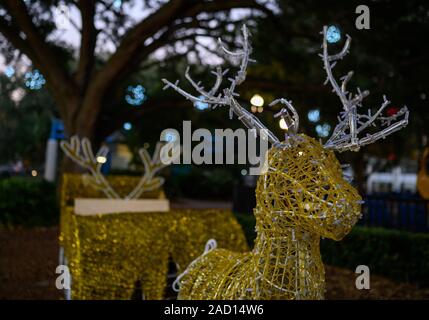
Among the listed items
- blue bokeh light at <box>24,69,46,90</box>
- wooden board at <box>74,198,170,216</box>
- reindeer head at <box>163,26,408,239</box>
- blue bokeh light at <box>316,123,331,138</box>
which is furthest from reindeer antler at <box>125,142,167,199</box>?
blue bokeh light at <box>316,123,331,138</box>

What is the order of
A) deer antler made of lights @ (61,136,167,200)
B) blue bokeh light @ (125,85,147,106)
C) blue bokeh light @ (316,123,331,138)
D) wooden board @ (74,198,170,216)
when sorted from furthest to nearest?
blue bokeh light @ (125,85,147,106), blue bokeh light @ (316,123,331,138), deer antler made of lights @ (61,136,167,200), wooden board @ (74,198,170,216)

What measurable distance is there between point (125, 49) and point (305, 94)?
4391 millimetres

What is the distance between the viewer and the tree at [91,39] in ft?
31.1

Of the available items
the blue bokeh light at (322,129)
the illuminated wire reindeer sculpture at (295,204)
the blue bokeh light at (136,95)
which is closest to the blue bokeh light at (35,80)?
the blue bokeh light at (136,95)

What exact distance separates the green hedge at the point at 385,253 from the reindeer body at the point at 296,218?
4.29 metres

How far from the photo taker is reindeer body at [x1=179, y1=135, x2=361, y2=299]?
2.25 metres

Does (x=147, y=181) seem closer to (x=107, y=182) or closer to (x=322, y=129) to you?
(x=107, y=182)

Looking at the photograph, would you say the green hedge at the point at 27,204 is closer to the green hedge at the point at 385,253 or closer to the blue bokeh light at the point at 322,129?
the green hedge at the point at 385,253

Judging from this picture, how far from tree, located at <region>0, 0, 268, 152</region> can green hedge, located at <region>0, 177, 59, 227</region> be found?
169 centimetres

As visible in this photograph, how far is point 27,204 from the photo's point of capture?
10.8m

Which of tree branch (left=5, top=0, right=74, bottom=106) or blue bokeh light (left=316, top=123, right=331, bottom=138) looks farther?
blue bokeh light (left=316, top=123, right=331, bottom=138)

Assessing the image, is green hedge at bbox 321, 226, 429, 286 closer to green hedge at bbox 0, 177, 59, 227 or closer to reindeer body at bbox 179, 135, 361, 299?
reindeer body at bbox 179, 135, 361, 299

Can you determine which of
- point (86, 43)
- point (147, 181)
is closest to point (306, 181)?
point (147, 181)

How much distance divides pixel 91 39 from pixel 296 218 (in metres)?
10.2
